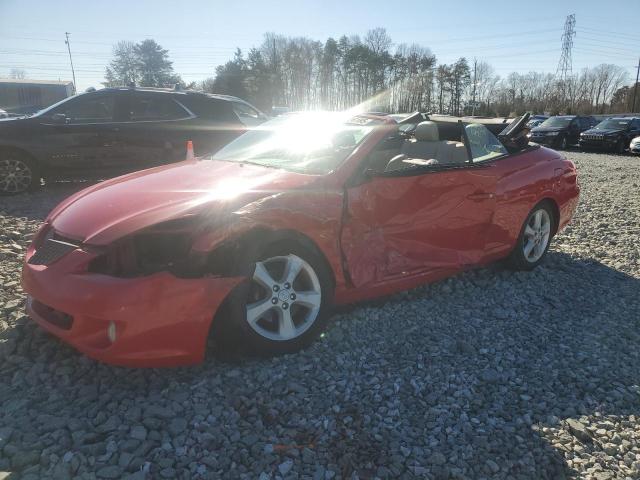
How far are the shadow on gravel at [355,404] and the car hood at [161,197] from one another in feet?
2.59

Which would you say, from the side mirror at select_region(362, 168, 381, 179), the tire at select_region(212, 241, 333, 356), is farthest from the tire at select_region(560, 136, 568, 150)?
the tire at select_region(212, 241, 333, 356)

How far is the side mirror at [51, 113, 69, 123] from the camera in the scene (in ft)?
24.0

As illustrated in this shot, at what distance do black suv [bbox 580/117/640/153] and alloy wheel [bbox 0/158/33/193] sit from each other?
71.5 ft

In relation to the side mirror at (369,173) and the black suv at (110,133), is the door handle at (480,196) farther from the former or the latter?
the black suv at (110,133)

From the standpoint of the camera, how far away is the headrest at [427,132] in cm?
400

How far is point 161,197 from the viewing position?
9.61 ft

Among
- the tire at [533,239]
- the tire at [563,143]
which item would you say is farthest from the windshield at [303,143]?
the tire at [563,143]

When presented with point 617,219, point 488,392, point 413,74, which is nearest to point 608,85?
point 413,74

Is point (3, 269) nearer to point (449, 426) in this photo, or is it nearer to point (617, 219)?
point (449, 426)

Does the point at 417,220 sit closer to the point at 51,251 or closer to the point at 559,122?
the point at 51,251

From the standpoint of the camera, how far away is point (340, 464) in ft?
7.00

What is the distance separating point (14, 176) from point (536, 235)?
23.8 feet

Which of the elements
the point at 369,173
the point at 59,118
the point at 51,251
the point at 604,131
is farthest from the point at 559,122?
the point at 51,251

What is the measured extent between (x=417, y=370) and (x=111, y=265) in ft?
6.06
